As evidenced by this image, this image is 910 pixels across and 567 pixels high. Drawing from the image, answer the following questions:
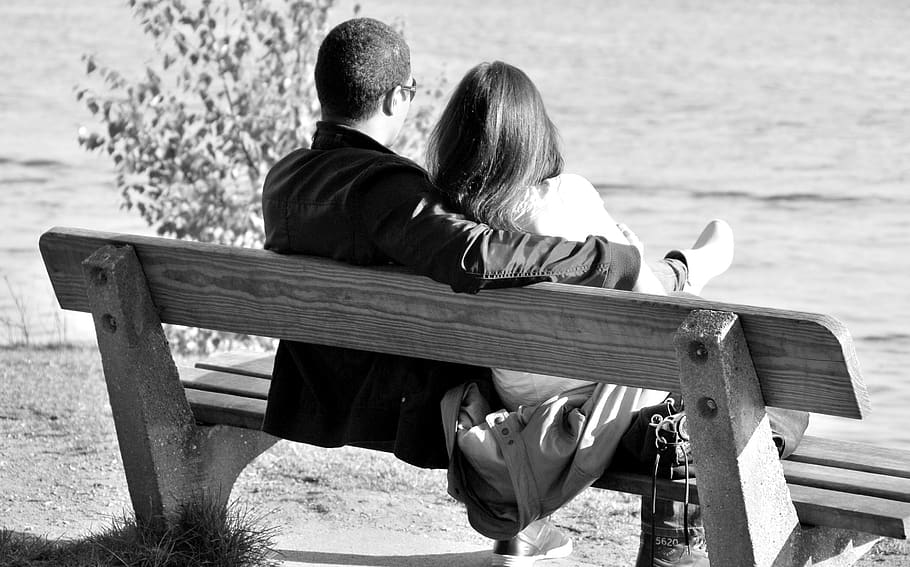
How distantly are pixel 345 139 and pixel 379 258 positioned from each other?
1.11ft

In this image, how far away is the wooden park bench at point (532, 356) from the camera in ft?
8.05

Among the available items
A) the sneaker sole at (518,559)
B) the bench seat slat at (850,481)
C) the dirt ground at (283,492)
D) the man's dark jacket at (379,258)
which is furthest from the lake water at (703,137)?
the man's dark jacket at (379,258)

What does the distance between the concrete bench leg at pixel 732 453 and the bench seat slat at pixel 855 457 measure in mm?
286

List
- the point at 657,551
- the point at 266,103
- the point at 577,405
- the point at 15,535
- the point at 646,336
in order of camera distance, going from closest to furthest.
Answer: the point at 646,336 → the point at 577,405 → the point at 657,551 → the point at 15,535 → the point at 266,103

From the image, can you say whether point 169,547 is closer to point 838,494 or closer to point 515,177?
point 515,177

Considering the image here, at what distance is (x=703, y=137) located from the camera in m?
Answer: 14.1

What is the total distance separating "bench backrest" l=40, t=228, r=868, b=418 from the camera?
2414mm

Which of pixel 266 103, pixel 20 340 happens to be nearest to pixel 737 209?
pixel 266 103

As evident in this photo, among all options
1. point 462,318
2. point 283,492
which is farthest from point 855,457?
point 283,492

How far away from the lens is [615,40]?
2278 centimetres

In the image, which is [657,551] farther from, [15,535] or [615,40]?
[615,40]

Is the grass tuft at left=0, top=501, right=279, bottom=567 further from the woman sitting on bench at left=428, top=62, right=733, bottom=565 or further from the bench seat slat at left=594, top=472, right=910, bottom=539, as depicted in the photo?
the bench seat slat at left=594, top=472, right=910, bottom=539

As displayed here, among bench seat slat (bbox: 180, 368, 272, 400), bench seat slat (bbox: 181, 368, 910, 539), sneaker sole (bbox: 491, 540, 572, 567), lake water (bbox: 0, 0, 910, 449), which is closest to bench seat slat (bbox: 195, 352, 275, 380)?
bench seat slat (bbox: 180, 368, 272, 400)

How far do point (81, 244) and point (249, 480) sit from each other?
1.47 metres
